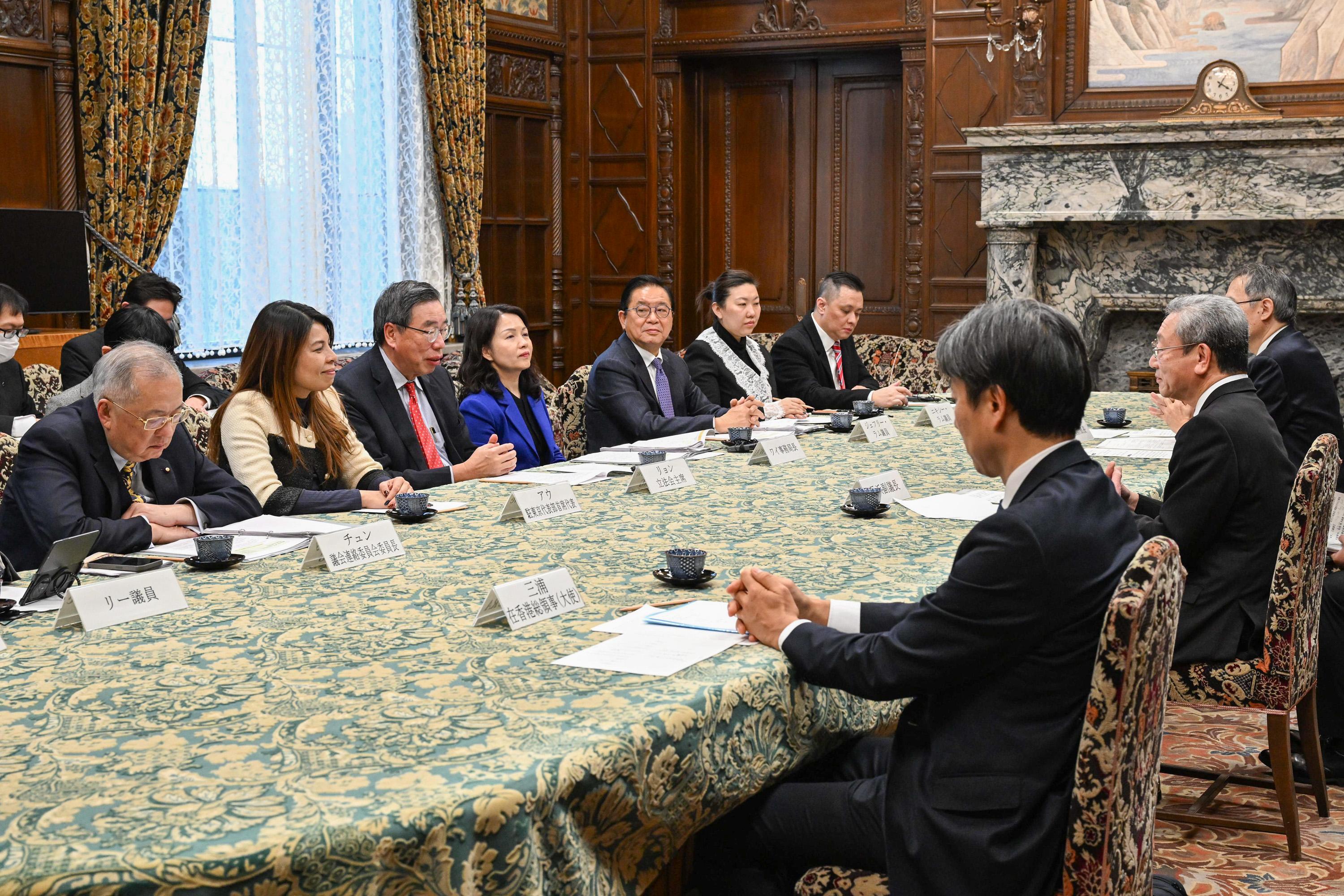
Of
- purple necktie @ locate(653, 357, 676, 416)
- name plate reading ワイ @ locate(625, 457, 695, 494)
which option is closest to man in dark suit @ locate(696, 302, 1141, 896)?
name plate reading ワイ @ locate(625, 457, 695, 494)

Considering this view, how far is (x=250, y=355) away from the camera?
148 inches

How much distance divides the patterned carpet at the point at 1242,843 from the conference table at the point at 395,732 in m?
1.07

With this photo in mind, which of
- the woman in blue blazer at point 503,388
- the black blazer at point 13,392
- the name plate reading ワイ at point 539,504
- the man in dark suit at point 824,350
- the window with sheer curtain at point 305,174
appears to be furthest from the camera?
the window with sheer curtain at point 305,174

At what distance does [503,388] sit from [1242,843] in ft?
9.23

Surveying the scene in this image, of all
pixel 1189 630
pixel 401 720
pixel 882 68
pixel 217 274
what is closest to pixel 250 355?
pixel 401 720

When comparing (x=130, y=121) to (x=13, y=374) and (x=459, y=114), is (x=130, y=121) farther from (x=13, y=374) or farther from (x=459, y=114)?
(x=459, y=114)

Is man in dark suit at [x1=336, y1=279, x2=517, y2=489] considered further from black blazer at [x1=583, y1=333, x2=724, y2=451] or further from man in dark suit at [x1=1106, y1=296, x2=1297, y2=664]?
man in dark suit at [x1=1106, y1=296, x2=1297, y2=664]

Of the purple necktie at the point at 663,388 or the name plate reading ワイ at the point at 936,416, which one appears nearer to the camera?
the name plate reading ワイ at the point at 936,416

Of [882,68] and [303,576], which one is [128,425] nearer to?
[303,576]

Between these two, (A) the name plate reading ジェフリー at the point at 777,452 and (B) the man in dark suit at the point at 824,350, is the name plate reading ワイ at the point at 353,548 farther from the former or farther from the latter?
(B) the man in dark suit at the point at 824,350

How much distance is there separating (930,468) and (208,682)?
2.60m

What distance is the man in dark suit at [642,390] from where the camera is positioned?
16.9ft

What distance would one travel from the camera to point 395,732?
5.56ft

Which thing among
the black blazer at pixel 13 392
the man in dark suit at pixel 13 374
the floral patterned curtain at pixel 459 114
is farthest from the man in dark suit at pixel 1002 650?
the floral patterned curtain at pixel 459 114
